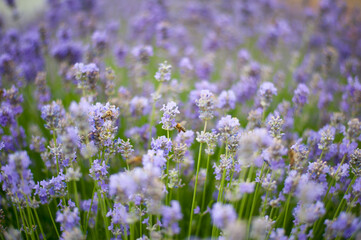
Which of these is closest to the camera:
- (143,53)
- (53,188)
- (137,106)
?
(53,188)

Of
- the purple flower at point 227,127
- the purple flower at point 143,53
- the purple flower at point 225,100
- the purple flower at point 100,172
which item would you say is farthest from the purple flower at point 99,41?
the purple flower at point 227,127

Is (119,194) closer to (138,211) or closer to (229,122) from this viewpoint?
(138,211)

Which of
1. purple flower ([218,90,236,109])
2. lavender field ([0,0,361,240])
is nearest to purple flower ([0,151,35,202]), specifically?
lavender field ([0,0,361,240])

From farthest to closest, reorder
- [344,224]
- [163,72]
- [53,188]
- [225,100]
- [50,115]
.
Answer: [225,100] < [163,72] < [53,188] < [50,115] < [344,224]

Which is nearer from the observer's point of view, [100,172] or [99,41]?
[100,172]

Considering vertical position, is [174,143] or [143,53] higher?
[143,53]

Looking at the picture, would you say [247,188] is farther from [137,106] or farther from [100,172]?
[137,106]

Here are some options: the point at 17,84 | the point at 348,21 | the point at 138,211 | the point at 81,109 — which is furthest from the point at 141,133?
the point at 348,21

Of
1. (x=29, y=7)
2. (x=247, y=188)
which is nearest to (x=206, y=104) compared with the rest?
(x=247, y=188)
